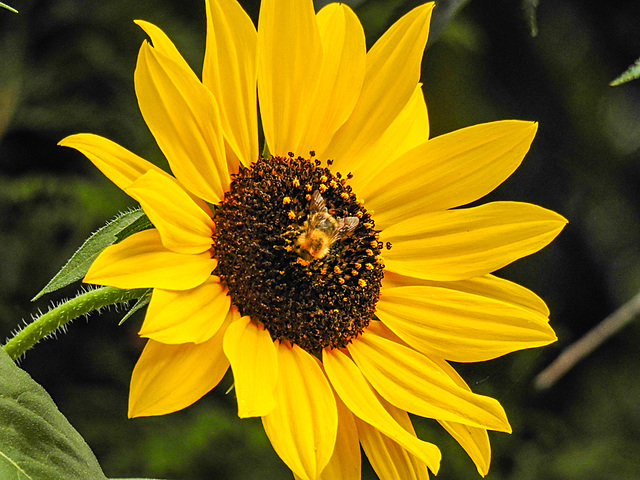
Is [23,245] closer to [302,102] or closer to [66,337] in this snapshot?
[66,337]

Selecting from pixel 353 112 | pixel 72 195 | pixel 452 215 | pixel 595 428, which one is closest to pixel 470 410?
pixel 452 215

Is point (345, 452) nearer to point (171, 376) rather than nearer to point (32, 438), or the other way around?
point (171, 376)

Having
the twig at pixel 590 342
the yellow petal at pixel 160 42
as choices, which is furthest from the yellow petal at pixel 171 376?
the twig at pixel 590 342

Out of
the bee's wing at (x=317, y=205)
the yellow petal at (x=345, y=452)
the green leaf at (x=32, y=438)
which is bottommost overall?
the yellow petal at (x=345, y=452)

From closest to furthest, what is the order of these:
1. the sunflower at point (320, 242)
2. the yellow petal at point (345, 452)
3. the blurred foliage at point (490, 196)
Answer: the sunflower at point (320, 242) < the yellow petal at point (345, 452) < the blurred foliage at point (490, 196)

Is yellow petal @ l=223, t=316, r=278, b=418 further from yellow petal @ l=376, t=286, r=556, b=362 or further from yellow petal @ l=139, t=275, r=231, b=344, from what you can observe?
yellow petal @ l=376, t=286, r=556, b=362

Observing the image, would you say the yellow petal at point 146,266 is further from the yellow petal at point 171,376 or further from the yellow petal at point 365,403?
the yellow petal at point 365,403

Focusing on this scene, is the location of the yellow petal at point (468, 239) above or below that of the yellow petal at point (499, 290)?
above
